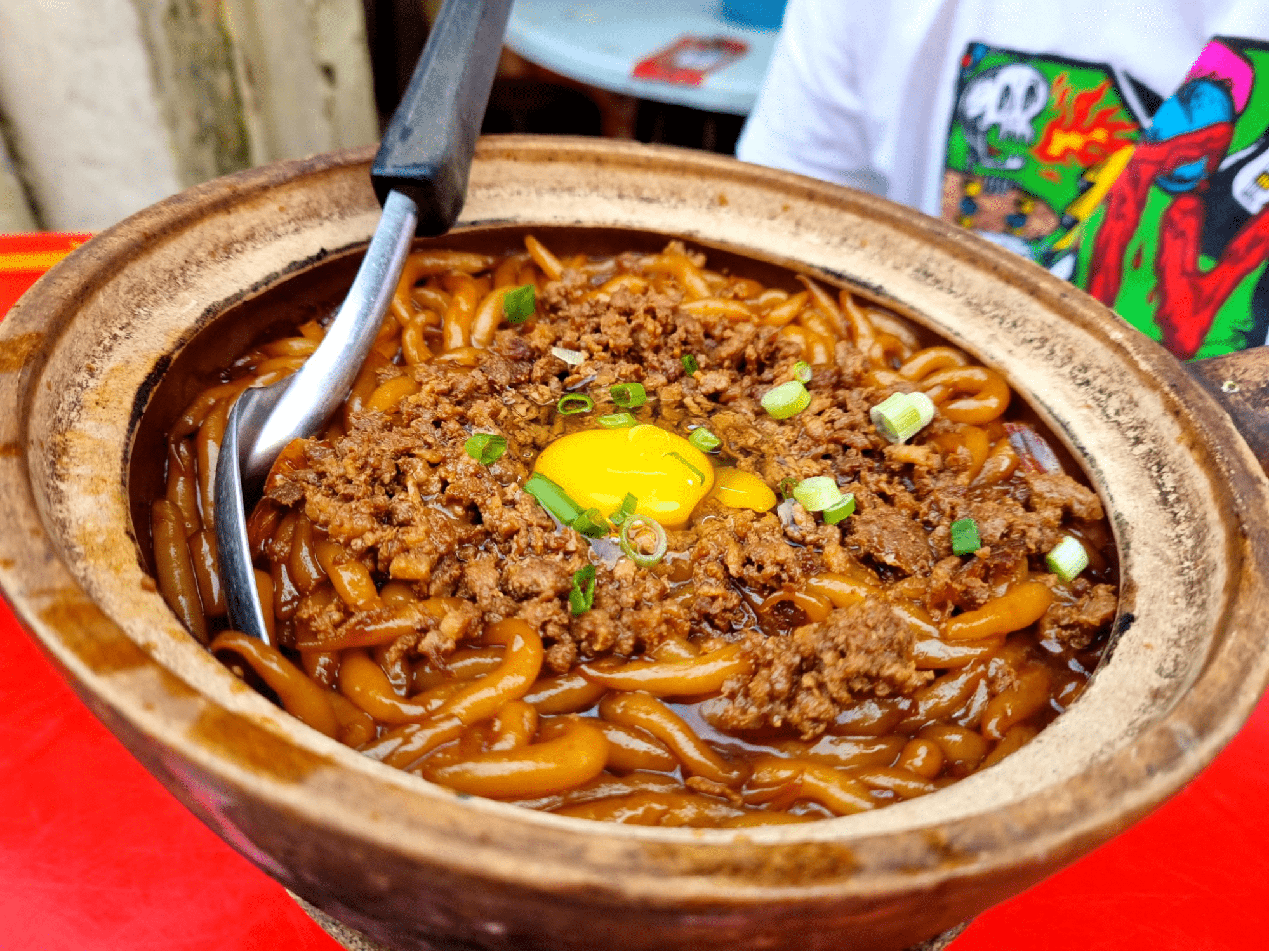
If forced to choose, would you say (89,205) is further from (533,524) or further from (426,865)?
(426,865)

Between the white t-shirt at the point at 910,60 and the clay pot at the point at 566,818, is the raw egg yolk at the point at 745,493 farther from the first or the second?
the white t-shirt at the point at 910,60

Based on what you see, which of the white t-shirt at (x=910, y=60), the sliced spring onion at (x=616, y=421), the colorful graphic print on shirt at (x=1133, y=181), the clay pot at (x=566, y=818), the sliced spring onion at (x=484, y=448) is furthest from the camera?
the white t-shirt at (x=910, y=60)

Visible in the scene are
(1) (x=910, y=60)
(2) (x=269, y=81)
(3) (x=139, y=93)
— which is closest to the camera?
(1) (x=910, y=60)

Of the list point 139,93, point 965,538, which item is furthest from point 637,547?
point 139,93

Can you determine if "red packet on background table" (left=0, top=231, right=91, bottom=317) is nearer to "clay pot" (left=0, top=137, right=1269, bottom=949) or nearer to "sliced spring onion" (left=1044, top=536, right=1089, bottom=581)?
"clay pot" (left=0, top=137, right=1269, bottom=949)

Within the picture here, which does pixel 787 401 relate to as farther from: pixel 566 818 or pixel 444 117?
pixel 566 818

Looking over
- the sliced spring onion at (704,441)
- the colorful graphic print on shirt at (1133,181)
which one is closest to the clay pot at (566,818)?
the sliced spring onion at (704,441)
